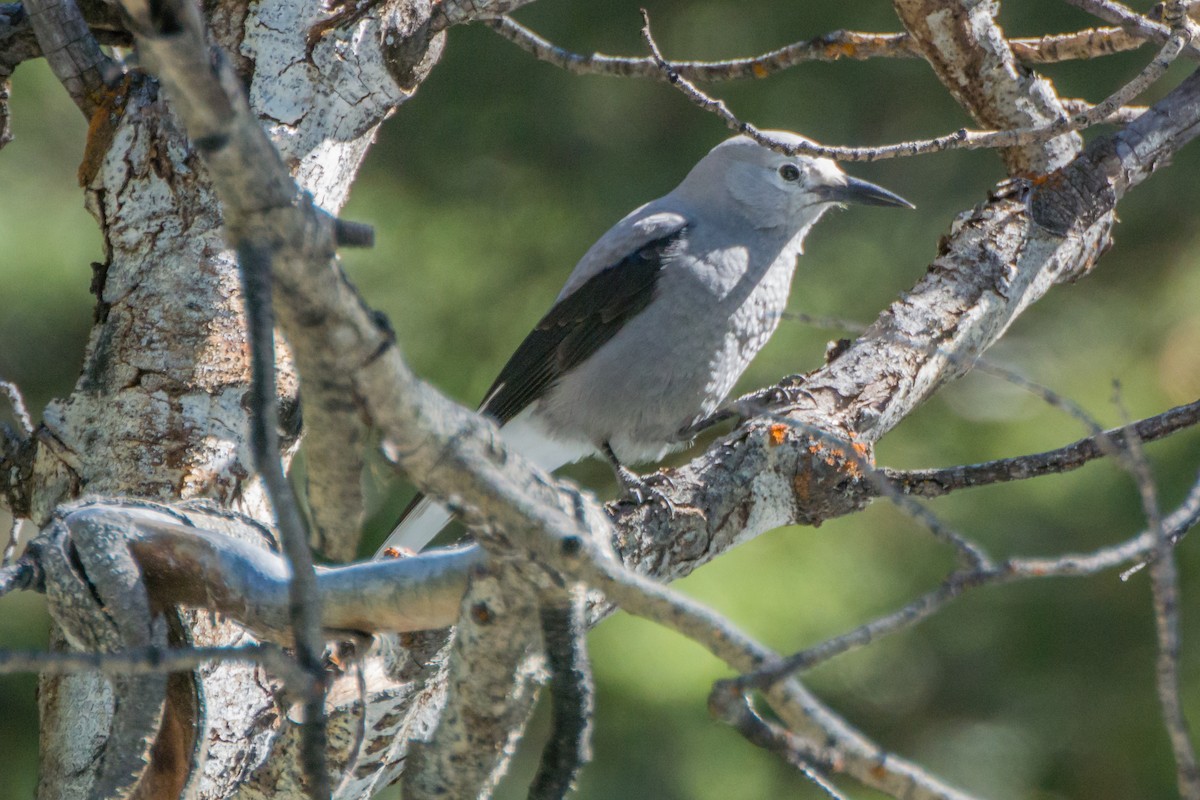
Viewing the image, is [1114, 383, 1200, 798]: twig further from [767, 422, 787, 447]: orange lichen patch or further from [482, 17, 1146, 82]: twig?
[482, 17, 1146, 82]: twig

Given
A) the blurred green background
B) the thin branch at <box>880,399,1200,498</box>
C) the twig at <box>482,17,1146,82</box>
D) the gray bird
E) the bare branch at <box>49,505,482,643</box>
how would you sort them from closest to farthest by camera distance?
the bare branch at <box>49,505,482,643</box>, the thin branch at <box>880,399,1200,498</box>, the twig at <box>482,17,1146,82</box>, the gray bird, the blurred green background

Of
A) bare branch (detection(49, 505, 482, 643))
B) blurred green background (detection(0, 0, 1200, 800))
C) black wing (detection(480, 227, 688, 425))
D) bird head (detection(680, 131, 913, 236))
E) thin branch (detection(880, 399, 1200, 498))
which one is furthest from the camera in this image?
blurred green background (detection(0, 0, 1200, 800))

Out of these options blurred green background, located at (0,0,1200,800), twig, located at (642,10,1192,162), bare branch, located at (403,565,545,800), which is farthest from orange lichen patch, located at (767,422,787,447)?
blurred green background, located at (0,0,1200,800)

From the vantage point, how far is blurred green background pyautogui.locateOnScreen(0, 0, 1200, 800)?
3.26m

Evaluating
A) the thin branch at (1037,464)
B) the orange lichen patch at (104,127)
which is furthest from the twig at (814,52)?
the thin branch at (1037,464)

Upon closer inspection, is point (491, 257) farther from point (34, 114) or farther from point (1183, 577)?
point (1183, 577)

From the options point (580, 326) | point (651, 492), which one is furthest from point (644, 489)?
point (580, 326)

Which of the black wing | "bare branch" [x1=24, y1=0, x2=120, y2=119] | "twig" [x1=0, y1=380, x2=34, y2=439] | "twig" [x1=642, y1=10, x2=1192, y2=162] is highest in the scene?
the black wing

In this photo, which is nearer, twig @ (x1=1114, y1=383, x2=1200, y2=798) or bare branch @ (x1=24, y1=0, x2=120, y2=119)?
twig @ (x1=1114, y1=383, x2=1200, y2=798)

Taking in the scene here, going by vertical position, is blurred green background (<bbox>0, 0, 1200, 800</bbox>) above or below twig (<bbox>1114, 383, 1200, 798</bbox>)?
above

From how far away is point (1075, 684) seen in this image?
3471mm

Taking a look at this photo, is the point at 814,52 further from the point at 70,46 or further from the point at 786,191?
the point at 70,46

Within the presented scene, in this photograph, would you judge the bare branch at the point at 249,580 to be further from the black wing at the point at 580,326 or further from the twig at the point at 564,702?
the black wing at the point at 580,326

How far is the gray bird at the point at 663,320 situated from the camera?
8.46ft
